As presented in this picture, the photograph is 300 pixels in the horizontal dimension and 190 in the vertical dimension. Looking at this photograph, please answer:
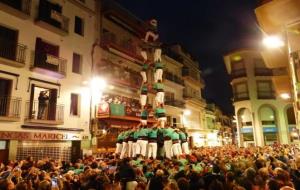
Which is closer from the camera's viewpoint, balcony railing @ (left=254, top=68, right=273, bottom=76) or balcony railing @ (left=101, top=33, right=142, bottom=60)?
balcony railing @ (left=101, top=33, right=142, bottom=60)

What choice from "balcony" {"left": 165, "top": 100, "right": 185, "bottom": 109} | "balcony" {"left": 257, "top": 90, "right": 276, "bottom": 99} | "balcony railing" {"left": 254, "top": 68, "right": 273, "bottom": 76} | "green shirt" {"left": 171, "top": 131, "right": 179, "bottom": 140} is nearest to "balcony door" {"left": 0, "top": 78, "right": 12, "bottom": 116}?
"green shirt" {"left": 171, "top": 131, "right": 179, "bottom": 140}

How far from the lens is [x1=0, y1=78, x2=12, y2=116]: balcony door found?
54.2ft

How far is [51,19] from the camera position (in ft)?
66.2

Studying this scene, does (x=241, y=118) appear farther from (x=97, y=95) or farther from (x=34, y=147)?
(x=34, y=147)

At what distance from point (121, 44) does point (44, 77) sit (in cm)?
1032

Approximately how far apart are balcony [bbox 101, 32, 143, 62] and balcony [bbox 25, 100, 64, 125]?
7.82 metres

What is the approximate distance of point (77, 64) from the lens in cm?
2280

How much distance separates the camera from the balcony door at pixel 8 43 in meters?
16.9

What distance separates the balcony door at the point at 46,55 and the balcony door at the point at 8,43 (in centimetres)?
156

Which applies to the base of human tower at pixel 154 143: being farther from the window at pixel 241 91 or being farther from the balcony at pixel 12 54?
the window at pixel 241 91

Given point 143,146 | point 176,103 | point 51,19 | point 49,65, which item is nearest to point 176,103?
point 176,103

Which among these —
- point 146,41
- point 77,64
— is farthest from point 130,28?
point 146,41

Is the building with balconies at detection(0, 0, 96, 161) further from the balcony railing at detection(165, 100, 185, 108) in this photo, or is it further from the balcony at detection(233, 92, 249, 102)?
the balcony at detection(233, 92, 249, 102)

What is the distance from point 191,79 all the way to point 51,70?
28.3 m
